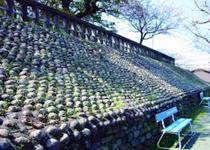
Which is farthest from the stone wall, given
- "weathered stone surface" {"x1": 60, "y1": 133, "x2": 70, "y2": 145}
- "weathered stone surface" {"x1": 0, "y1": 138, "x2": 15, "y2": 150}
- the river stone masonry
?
"weathered stone surface" {"x1": 0, "y1": 138, "x2": 15, "y2": 150}

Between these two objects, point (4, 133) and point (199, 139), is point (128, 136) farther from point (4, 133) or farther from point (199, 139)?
point (4, 133)

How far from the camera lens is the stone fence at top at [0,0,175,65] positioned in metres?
9.70

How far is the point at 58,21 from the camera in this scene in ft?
36.4

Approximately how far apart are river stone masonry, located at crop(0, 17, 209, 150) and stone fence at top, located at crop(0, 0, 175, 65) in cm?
43

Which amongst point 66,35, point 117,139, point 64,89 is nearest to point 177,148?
point 117,139

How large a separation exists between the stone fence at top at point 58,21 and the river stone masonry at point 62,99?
1.41 ft

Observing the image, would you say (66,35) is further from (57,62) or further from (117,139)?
(117,139)

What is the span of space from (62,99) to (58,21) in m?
6.10

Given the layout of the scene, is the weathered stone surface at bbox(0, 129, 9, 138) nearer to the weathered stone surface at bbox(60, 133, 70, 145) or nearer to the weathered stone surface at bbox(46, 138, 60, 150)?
Result: the weathered stone surface at bbox(46, 138, 60, 150)

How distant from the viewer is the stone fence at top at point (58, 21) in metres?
9.70

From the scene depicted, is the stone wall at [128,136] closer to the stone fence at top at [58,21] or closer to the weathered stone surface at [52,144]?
the weathered stone surface at [52,144]

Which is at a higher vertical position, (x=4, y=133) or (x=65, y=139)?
(x=4, y=133)

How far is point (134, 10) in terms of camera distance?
28.3m

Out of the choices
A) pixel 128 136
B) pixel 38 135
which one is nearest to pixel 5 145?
pixel 38 135
